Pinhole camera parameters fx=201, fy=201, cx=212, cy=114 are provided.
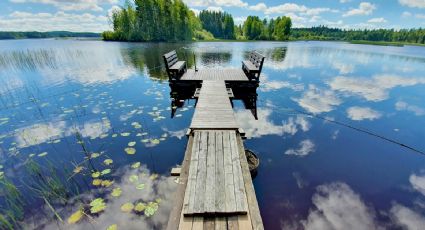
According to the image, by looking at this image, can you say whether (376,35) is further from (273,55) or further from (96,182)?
(96,182)

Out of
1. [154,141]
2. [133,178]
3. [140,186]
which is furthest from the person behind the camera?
[154,141]

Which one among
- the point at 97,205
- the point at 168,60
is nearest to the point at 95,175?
the point at 97,205

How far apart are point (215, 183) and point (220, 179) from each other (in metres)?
0.14

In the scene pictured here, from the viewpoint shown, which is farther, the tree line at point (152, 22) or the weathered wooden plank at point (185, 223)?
the tree line at point (152, 22)

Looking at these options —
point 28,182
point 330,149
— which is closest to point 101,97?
point 28,182

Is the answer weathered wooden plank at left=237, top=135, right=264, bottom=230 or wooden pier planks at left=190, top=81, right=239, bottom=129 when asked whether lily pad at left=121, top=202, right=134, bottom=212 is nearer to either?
wooden pier planks at left=190, top=81, right=239, bottom=129

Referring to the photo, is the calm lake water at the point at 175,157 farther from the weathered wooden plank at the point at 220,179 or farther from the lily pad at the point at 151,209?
the weathered wooden plank at the point at 220,179

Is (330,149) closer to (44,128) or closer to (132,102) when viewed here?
(132,102)

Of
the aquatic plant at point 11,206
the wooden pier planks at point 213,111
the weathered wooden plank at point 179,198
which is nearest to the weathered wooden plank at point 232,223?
the weathered wooden plank at point 179,198

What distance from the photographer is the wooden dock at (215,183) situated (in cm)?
311

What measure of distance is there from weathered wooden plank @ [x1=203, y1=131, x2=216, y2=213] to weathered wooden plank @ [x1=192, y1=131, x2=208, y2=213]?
0.06m

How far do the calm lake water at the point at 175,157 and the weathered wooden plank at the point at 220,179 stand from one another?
1577 mm

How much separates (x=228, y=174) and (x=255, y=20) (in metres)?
118

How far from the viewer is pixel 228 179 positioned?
12.6ft
